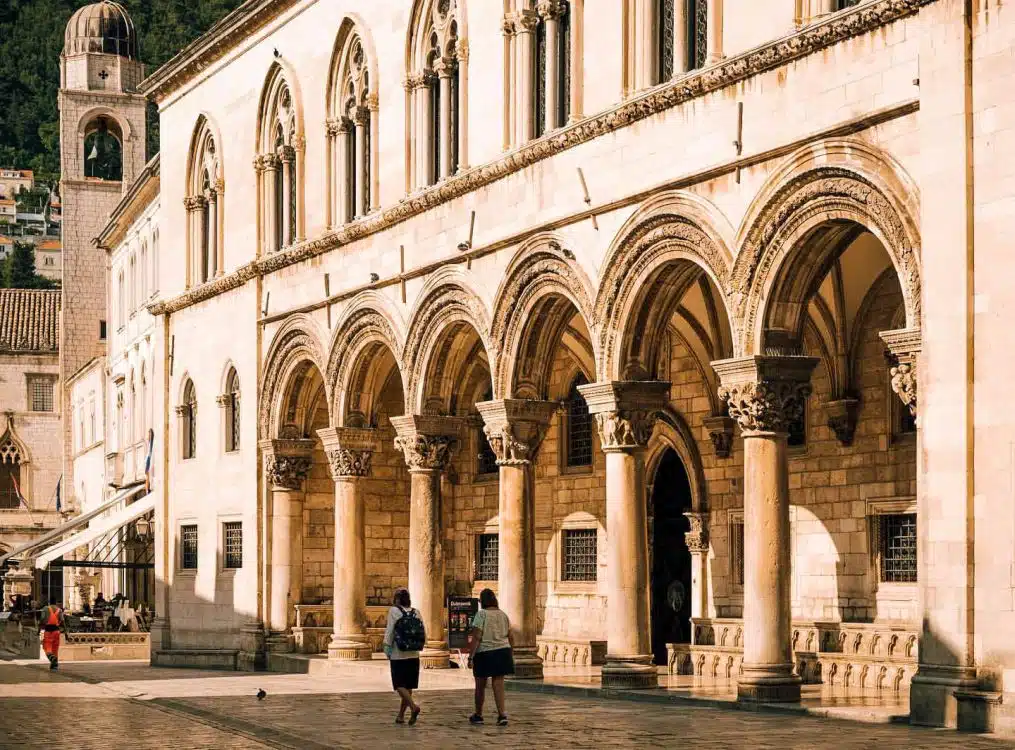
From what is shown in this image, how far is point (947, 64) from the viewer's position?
18.6 metres

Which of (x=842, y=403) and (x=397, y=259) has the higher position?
(x=397, y=259)

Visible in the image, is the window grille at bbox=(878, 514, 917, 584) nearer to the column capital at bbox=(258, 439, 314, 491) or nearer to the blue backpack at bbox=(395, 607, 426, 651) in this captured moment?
the blue backpack at bbox=(395, 607, 426, 651)

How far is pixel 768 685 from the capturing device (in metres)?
21.1

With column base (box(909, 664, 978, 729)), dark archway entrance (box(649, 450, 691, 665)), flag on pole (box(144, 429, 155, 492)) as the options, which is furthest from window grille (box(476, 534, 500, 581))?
column base (box(909, 664, 978, 729))

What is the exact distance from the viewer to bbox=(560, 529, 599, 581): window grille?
31.7m

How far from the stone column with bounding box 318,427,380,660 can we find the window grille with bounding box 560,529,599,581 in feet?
11.0

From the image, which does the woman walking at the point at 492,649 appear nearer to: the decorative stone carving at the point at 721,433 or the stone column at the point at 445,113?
the decorative stone carving at the point at 721,433

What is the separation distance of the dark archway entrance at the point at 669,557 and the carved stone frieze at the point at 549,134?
561cm

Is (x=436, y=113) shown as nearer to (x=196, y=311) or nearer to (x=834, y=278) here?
(x=834, y=278)

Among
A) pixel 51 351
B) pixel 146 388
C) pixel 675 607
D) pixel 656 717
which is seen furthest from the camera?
pixel 51 351

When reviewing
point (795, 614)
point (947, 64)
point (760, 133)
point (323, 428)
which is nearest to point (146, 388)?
point (323, 428)

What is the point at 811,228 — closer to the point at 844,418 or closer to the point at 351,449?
the point at 844,418

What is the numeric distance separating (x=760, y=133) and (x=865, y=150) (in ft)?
6.84

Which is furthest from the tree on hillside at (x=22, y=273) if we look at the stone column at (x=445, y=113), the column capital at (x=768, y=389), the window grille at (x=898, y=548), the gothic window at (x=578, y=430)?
the column capital at (x=768, y=389)
